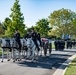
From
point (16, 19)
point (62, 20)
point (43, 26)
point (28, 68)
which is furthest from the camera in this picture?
point (62, 20)

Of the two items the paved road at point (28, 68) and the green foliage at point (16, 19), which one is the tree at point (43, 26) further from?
the paved road at point (28, 68)

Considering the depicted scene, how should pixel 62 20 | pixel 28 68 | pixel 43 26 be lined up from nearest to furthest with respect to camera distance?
pixel 28 68 → pixel 43 26 → pixel 62 20

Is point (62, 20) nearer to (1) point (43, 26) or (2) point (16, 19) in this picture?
(1) point (43, 26)

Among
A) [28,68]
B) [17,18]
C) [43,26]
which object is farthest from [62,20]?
[28,68]

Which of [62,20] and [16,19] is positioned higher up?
[62,20]

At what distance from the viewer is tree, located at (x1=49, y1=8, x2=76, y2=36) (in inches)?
4213

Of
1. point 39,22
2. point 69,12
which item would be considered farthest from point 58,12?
point 39,22

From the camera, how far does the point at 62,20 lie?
10925cm

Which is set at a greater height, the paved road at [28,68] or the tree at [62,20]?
the tree at [62,20]

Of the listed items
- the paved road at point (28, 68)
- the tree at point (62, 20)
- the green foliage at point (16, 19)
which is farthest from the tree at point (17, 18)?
the paved road at point (28, 68)

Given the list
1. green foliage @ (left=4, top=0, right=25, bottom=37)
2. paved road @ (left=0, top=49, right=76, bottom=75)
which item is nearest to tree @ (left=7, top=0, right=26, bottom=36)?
green foliage @ (left=4, top=0, right=25, bottom=37)

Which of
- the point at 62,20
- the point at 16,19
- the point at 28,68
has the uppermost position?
the point at 62,20

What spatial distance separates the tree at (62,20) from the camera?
107000mm

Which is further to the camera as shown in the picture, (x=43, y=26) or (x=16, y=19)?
(x=43, y=26)
